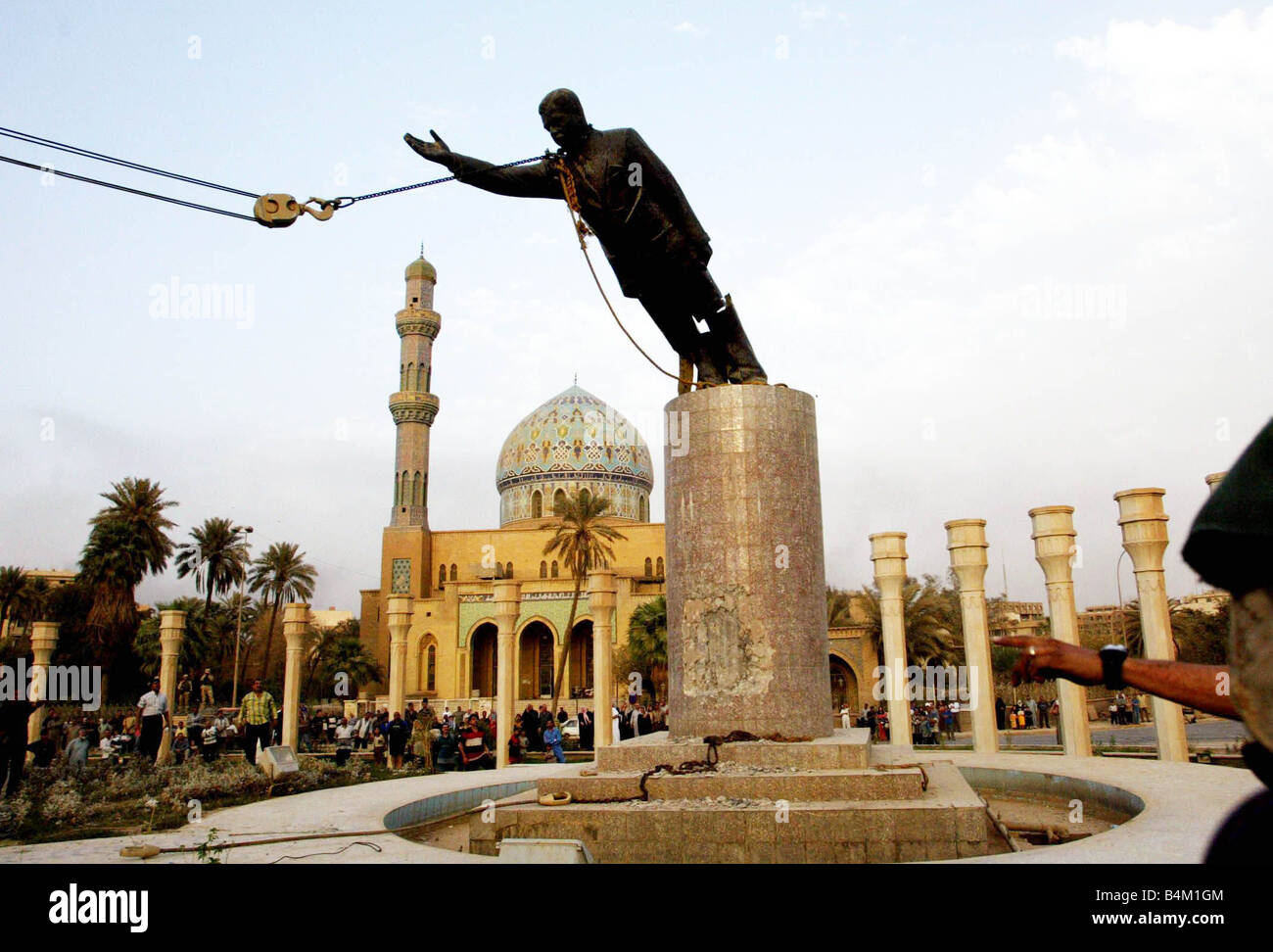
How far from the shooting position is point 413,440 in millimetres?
48531

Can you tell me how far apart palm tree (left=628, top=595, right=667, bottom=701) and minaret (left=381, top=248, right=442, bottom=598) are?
45.8 ft

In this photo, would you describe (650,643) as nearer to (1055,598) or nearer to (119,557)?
(119,557)

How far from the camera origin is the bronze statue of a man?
6.49 m

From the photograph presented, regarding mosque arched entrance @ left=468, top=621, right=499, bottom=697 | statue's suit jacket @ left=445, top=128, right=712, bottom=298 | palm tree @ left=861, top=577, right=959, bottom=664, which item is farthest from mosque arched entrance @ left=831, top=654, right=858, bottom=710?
statue's suit jacket @ left=445, top=128, right=712, bottom=298

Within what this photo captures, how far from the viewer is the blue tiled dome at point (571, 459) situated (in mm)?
56062

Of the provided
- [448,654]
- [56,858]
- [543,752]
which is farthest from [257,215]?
[448,654]

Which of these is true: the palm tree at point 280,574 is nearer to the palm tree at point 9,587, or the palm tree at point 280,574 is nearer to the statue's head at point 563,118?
the palm tree at point 9,587

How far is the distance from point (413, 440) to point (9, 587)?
62.4 ft

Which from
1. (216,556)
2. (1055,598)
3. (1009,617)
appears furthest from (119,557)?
(1009,617)

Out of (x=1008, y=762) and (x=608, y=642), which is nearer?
(x=1008, y=762)

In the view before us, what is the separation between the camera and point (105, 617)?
3581cm

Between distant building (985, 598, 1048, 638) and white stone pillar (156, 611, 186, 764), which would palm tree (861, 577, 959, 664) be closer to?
distant building (985, 598, 1048, 638)
